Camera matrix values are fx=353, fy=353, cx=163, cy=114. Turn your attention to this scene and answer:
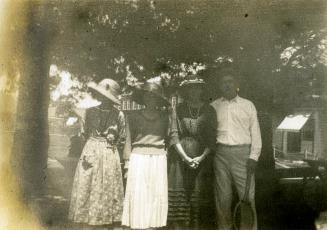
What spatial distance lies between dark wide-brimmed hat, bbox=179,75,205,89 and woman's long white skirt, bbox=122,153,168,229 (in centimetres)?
90

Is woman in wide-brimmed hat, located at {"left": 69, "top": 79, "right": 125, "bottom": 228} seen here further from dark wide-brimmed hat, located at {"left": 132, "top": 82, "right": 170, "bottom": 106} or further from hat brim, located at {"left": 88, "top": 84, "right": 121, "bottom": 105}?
dark wide-brimmed hat, located at {"left": 132, "top": 82, "right": 170, "bottom": 106}

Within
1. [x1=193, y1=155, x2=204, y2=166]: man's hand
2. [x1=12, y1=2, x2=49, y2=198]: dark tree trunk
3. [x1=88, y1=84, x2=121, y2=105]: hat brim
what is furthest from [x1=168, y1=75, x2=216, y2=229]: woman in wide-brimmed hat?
[x1=12, y1=2, x2=49, y2=198]: dark tree trunk

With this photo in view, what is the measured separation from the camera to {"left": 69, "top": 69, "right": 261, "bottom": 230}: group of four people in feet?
13.5

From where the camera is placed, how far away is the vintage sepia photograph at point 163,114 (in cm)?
415

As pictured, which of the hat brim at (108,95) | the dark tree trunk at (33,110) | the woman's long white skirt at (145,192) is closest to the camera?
the woman's long white skirt at (145,192)

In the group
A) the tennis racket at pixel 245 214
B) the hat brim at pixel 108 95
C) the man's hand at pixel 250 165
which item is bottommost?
the tennis racket at pixel 245 214

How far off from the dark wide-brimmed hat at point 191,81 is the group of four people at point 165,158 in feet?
0.04

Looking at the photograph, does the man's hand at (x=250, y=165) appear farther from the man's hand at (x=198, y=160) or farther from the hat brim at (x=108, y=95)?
the hat brim at (x=108, y=95)

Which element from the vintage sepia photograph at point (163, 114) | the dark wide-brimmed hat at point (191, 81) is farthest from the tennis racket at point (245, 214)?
the dark wide-brimmed hat at point (191, 81)

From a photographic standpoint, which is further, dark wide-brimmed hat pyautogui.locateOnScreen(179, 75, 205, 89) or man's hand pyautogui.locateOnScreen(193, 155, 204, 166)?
dark wide-brimmed hat pyautogui.locateOnScreen(179, 75, 205, 89)

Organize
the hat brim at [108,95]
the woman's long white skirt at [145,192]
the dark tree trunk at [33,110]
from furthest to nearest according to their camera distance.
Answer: the dark tree trunk at [33,110]
the hat brim at [108,95]
the woman's long white skirt at [145,192]

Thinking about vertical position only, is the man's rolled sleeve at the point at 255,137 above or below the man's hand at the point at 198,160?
above

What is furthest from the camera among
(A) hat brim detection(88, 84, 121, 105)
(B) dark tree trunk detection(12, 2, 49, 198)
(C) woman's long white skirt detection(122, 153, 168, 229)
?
(B) dark tree trunk detection(12, 2, 49, 198)

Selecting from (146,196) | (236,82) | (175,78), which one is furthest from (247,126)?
(146,196)
